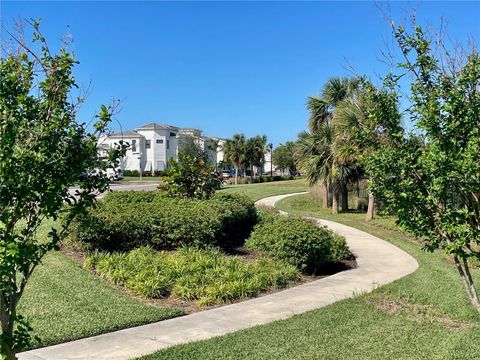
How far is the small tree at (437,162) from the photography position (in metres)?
3.15

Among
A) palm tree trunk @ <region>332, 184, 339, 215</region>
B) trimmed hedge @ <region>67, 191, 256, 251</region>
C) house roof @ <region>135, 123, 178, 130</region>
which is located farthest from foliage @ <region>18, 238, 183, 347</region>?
house roof @ <region>135, 123, 178, 130</region>

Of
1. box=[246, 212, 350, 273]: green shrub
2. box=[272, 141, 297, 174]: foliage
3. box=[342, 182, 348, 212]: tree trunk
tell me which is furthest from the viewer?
box=[272, 141, 297, 174]: foliage

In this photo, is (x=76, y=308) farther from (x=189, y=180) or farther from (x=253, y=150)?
(x=253, y=150)

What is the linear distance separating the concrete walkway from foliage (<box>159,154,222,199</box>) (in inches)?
193

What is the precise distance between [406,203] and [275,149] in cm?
8122

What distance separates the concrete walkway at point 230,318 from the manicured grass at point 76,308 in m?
0.18

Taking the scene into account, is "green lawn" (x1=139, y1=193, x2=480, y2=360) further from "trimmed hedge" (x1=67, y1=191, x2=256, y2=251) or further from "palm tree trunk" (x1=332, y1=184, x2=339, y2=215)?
"palm tree trunk" (x1=332, y1=184, x2=339, y2=215)

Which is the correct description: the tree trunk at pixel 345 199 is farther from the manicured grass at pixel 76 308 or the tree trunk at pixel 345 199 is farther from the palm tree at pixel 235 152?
the palm tree at pixel 235 152

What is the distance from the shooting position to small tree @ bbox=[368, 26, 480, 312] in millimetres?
3150

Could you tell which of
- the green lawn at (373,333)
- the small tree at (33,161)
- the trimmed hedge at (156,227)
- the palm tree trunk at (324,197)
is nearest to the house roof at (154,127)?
the palm tree trunk at (324,197)

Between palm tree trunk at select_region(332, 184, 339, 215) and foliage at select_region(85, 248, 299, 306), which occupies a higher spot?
palm tree trunk at select_region(332, 184, 339, 215)

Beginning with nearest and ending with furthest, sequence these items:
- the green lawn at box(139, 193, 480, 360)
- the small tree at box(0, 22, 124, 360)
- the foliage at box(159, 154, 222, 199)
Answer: the small tree at box(0, 22, 124, 360), the green lawn at box(139, 193, 480, 360), the foliage at box(159, 154, 222, 199)

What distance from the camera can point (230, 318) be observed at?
6129mm

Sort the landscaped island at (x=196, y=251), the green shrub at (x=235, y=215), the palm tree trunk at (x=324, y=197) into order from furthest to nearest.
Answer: the palm tree trunk at (x=324, y=197), the green shrub at (x=235, y=215), the landscaped island at (x=196, y=251)
